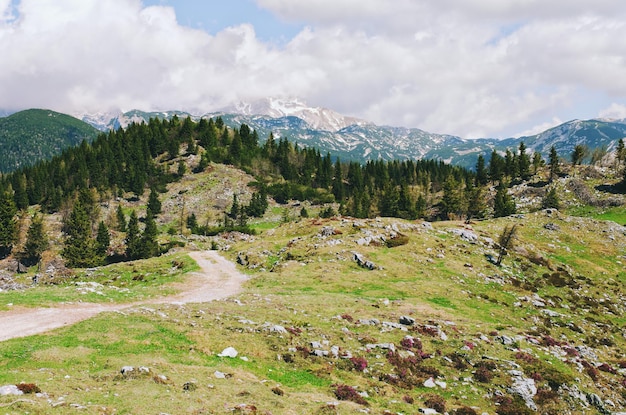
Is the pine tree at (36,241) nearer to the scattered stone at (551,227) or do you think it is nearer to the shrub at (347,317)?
the shrub at (347,317)

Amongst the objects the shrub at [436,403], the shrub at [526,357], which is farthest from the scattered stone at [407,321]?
the shrub at [436,403]

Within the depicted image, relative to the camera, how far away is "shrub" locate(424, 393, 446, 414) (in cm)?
1984

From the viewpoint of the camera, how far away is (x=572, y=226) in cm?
8356

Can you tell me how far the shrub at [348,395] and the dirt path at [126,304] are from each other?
17996 millimetres

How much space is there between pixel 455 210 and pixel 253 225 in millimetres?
68386

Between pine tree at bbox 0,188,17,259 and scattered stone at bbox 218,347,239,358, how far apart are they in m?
112

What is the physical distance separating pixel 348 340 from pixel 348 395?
684 centimetres

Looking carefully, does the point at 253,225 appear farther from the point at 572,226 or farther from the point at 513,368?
the point at 513,368

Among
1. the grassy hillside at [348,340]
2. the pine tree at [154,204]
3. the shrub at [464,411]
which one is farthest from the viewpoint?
the pine tree at [154,204]

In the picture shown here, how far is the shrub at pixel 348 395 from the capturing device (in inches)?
748

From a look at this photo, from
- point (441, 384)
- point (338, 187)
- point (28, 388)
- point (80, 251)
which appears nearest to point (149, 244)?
point (80, 251)

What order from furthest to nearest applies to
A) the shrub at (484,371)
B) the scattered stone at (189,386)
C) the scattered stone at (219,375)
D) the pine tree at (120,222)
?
the pine tree at (120,222)
the shrub at (484,371)
the scattered stone at (219,375)
the scattered stone at (189,386)

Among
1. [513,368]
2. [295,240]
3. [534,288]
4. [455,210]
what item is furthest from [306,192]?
[513,368]

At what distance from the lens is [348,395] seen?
63.6ft
